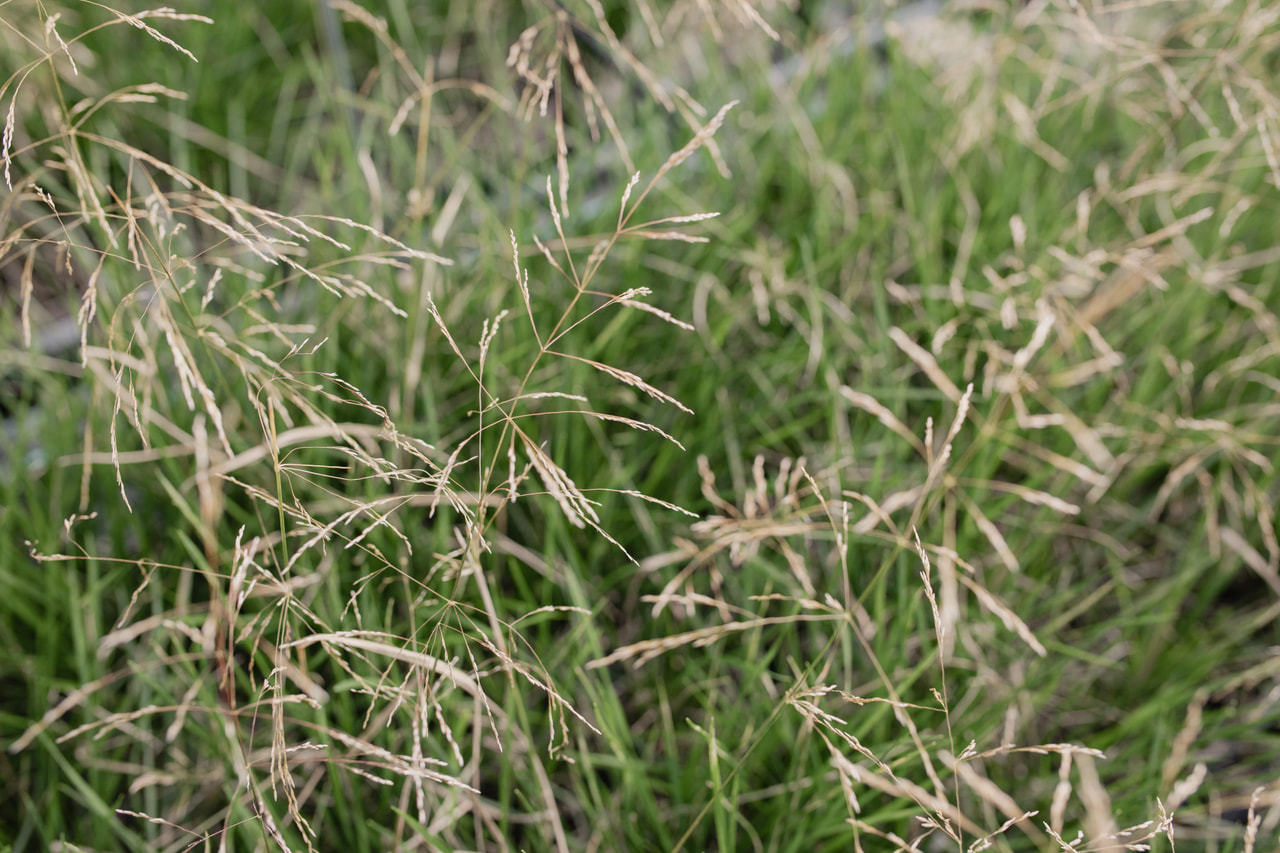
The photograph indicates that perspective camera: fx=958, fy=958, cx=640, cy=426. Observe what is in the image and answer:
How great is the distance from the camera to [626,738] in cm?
117

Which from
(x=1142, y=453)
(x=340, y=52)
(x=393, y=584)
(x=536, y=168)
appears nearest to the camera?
(x=393, y=584)

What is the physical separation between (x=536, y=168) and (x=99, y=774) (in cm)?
132

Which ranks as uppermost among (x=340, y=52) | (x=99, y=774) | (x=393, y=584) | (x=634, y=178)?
(x=634, y=178)

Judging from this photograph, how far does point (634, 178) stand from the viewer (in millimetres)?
777

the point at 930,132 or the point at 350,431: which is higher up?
the point at 930,132

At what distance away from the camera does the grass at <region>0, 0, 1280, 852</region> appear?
42.9 inches

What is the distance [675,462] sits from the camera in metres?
1.50

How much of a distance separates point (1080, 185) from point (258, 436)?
164 centimetres

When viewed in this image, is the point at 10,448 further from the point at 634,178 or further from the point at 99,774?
the point at 634,178

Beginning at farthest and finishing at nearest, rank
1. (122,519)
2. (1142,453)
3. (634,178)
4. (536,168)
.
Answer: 1. (536,168)
2. (1142,453)
3. (122,519)
4. (634,178)

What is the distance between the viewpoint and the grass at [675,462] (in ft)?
3.58

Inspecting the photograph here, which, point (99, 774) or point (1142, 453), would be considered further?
point (1142, 453)

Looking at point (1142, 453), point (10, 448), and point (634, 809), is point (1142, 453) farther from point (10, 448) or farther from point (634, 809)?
point (10, 448)

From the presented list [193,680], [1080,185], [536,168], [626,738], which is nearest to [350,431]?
[193,680]
